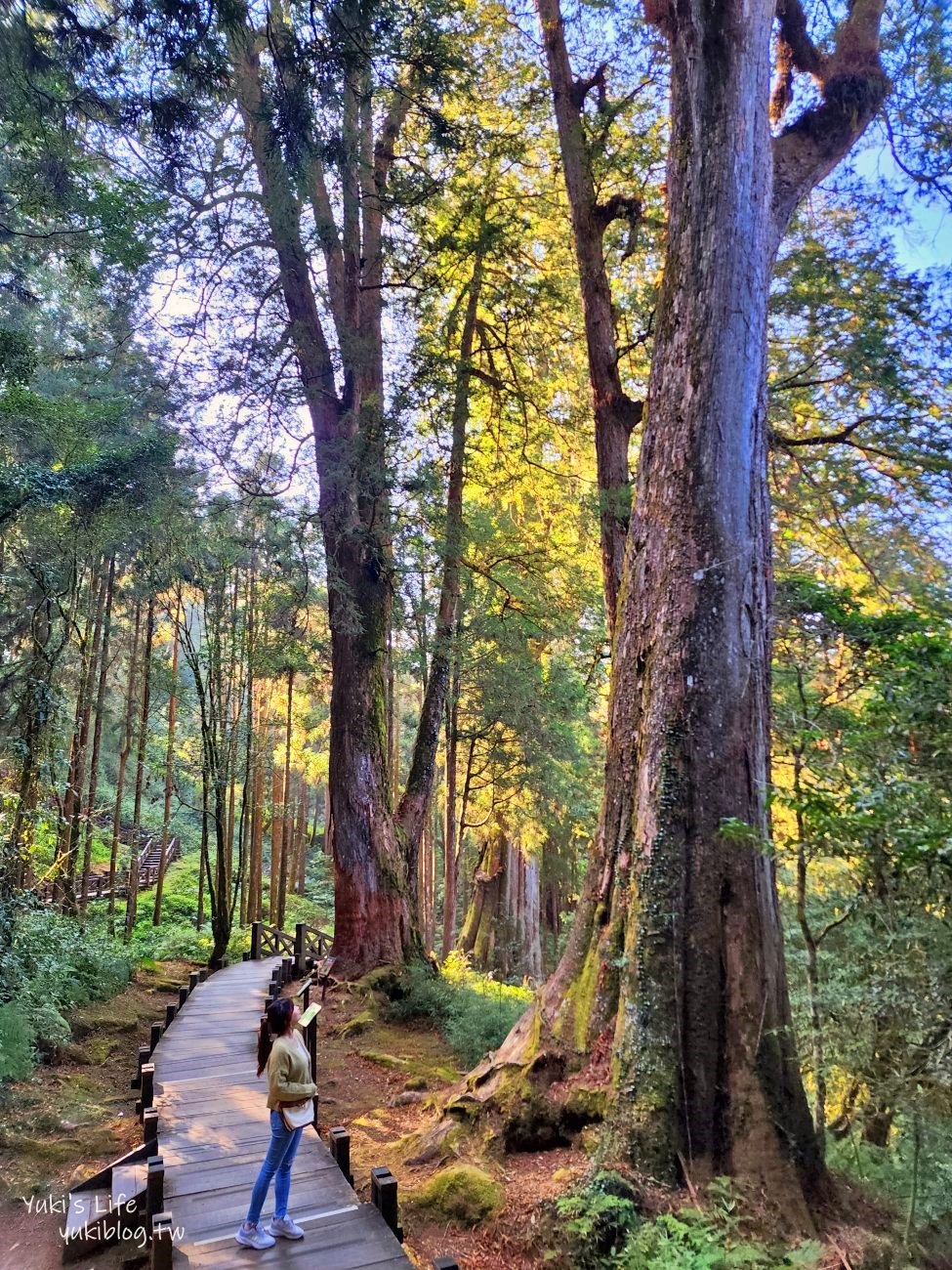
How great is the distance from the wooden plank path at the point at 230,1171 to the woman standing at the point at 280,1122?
74mm

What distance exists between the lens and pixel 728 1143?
12.8ft

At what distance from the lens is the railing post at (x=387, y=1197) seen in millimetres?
4160

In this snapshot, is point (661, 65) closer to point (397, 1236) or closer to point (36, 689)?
point (36, 689)

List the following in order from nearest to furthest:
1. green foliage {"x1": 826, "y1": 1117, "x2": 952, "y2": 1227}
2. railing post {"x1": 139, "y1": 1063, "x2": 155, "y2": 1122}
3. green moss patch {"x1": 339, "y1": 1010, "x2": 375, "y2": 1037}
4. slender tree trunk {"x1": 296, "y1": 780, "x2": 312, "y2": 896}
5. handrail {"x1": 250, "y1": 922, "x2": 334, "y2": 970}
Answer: green foliage {"x1": 826, "y1": 1117, "x2": 952, "y2": 1227}
railing post {"x1": 139, "y1": 1063, "x2": 155, "y2": 1122}
green moss patch {"x1": 339, "y1": 1010, "x2": 375, "y2": 1037}
handrail {"x1": 250, "y1": 922, "x2": 334, "y2": 970}
slender tree trunk {"x1": 296, "y1": 780, "x2": 312, "y2": 896}

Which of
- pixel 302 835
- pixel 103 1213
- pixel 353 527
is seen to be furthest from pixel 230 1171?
pixel 302 835

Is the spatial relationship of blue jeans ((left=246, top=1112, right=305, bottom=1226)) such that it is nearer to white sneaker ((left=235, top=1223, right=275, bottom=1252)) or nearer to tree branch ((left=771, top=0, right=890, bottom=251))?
white sneaker ((left=235, top=1223, right=275, bottom=1252))

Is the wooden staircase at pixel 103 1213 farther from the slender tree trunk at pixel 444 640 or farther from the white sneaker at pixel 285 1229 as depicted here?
the slender tree trunk at pixel 444 640

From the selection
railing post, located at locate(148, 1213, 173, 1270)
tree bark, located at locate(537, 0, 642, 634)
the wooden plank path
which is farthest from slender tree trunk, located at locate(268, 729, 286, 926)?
railing post, located at locate(148, 1213, 173, 1270)

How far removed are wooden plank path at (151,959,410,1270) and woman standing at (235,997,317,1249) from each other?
74 mm

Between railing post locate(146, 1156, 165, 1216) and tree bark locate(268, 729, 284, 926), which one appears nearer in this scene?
railing post locate(146, 1156, 165, 1216)

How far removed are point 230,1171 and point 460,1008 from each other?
14.7 ft

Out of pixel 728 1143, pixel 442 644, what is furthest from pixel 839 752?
pixel 442 644

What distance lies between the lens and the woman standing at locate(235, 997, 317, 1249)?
13.3ft

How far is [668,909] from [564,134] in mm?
7632
